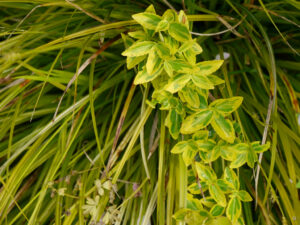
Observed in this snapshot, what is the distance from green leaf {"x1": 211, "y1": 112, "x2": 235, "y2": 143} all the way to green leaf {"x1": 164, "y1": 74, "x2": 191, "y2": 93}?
0.11m

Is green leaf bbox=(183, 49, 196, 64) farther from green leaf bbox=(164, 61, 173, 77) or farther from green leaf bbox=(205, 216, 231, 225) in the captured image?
green leaf bbox=(205, 216, 231, 225)

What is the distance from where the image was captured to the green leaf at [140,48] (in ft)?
2.13

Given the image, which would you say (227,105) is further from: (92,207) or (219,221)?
(92,207)

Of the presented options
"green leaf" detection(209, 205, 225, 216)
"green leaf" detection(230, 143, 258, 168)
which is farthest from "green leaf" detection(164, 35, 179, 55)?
"green leaf" detection(209, 205, 225, 216)

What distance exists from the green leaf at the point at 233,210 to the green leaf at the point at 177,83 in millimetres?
279

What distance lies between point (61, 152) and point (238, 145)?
454mm

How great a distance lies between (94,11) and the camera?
97 cm

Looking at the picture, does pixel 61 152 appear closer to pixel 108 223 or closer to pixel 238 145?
pixel 108 223

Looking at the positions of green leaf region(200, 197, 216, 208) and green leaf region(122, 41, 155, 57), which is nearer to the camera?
green leaf region(122, 41, 155, 57)

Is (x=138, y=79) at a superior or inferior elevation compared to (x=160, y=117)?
superior

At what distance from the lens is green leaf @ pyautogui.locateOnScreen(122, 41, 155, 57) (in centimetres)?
65

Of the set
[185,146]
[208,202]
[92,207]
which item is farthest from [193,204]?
[92,207]

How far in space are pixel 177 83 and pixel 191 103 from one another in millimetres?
64

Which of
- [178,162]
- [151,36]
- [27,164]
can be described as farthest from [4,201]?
[151,36]
